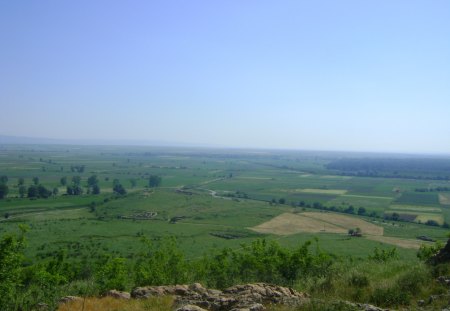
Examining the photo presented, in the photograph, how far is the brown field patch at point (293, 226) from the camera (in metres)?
78.8

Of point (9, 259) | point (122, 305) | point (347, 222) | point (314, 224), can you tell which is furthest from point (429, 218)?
point (9, 259)

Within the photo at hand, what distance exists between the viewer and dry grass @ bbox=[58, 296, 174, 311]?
14.0m

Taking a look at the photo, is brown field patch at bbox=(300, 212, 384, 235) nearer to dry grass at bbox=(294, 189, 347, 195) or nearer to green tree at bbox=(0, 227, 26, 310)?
dry grass at bbox=(294, 189, 347, 195)

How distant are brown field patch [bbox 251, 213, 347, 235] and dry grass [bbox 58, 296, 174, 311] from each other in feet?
206

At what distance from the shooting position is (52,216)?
87.8 m

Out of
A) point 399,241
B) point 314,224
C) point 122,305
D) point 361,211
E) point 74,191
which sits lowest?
point 314,224

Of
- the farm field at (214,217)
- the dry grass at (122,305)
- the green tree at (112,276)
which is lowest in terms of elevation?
the farm field at (214,217)

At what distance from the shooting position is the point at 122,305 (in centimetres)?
1477

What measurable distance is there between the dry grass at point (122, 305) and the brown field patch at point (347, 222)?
70947 millimetres

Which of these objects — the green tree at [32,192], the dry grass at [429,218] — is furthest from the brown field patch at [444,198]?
the green tree at [32,192]

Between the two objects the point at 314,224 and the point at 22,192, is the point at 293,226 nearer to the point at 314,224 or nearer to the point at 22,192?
the point at 314,224

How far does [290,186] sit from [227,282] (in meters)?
141

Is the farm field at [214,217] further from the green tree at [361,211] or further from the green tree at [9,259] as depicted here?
the green tree at [9,259]

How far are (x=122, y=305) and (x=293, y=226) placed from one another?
236ft
